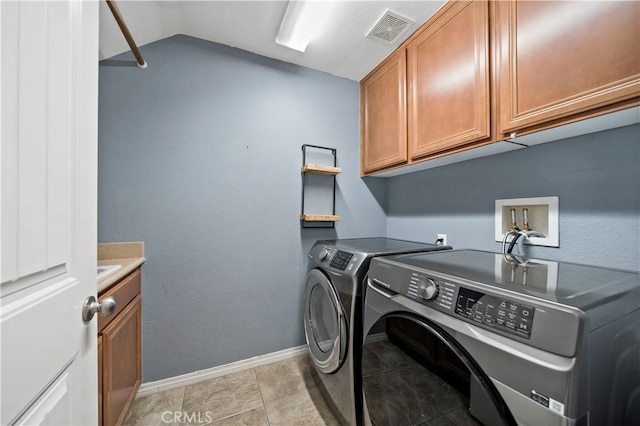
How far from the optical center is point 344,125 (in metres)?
2.02

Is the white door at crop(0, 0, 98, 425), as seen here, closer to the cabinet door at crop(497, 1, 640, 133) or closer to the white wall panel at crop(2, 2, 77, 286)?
the white wall panel at crop(2, 2, 77, 286)

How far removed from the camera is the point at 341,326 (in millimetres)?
1134

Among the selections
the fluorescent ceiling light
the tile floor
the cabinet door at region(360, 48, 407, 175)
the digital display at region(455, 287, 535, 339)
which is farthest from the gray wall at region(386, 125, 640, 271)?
the tile floor

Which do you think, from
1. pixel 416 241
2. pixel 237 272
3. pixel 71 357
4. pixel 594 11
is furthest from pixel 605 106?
pixel 237 272

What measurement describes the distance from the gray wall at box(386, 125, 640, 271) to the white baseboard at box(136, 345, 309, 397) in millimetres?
1514

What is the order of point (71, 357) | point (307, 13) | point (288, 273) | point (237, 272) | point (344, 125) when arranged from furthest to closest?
point (344, 125), point (288, 273), point (237, 272), point (307, 13), point (71, 357)

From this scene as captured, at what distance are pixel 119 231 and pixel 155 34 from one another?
4.26 ft

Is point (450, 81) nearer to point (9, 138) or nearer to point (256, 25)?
point (256, 25)

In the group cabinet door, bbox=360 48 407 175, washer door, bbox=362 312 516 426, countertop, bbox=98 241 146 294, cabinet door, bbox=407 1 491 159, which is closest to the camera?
washer door, bbox=362 312 516 426

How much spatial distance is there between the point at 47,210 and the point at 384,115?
1824 millimetres

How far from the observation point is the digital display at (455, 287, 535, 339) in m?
0.52

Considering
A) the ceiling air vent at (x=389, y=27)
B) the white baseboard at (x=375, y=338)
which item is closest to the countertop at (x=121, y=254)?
the white baseboard at (x=375, y=338)

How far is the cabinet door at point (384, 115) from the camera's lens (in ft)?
5.14

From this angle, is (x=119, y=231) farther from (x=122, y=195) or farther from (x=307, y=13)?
(x=307, y=13)
